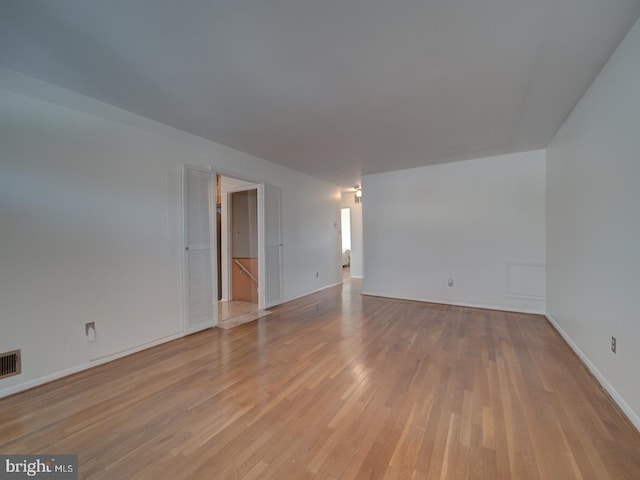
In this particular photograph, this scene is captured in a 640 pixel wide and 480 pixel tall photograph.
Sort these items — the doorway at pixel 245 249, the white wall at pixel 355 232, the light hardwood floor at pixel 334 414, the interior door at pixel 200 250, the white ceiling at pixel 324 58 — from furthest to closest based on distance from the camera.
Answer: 1. the white wall at pixel 355 232
2. the doorway at pixel 245 249
3. the interior door at pixel 200 250
4. the white ceiling at pixel 324 58
5. the light hardwood floor at pixel 334 414

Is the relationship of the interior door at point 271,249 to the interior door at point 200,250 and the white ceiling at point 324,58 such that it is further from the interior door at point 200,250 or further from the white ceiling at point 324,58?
the white ceiling at point 324,58

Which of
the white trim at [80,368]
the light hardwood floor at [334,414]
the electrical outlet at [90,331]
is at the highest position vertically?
the electrical outlet at [90,331]

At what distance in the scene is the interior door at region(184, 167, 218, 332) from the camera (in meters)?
3.32

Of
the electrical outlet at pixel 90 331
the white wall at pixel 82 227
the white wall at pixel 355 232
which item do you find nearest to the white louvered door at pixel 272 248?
the white wall at pixel 82 227

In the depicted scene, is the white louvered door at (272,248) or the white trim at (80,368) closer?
the white trim at (80,368)

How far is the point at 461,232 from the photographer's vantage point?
4602mm

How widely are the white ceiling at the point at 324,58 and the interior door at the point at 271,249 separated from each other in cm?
155

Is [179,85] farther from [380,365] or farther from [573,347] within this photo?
[573,347]

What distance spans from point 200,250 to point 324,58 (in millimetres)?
2695

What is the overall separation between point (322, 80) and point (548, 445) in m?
2.96

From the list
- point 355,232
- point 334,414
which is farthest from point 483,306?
point 355,232

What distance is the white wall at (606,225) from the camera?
1.69 meters

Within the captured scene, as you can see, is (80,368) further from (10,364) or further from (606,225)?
(606,225)

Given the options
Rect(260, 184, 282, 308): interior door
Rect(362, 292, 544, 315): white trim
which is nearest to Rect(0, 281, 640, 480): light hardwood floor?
Rect(362, 292, 544, 315): white trim
